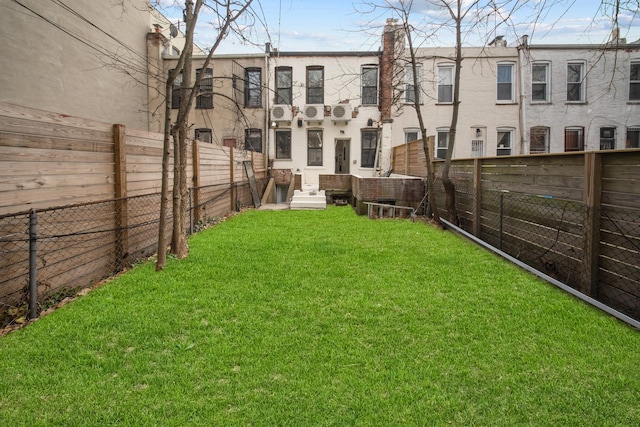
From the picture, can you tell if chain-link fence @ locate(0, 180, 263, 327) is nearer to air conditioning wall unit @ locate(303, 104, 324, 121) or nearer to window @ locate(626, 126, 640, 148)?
air conditioning wall unit @ locate(303, 104, 324, 121)

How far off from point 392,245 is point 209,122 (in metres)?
13.4

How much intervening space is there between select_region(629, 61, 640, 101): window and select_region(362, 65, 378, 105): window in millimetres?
10275

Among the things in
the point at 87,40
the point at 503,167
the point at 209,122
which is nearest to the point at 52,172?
the point at 503,167

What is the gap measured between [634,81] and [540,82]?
3723mm

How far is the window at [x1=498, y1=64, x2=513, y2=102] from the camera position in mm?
17422

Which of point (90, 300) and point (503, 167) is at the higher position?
point (503, 167)

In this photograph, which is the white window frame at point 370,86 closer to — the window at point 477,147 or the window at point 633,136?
the window at point 477,147

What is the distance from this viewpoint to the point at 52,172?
4016 millimetres

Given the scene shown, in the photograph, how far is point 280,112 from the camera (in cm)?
1731

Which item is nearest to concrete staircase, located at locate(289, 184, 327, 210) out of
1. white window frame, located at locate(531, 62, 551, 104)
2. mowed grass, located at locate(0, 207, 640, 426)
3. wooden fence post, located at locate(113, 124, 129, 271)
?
wooden fence post, located at locate(113, 124, 129, 271)

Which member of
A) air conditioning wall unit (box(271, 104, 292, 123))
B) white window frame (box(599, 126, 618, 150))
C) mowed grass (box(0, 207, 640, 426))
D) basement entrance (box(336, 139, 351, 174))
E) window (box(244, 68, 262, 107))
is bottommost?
mowed grass (box(0, 207, 640, 426))

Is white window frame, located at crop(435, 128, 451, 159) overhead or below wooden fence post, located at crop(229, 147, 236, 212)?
overhead

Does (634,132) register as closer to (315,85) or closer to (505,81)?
(505,81)

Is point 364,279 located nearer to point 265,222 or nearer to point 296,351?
point 296,351
